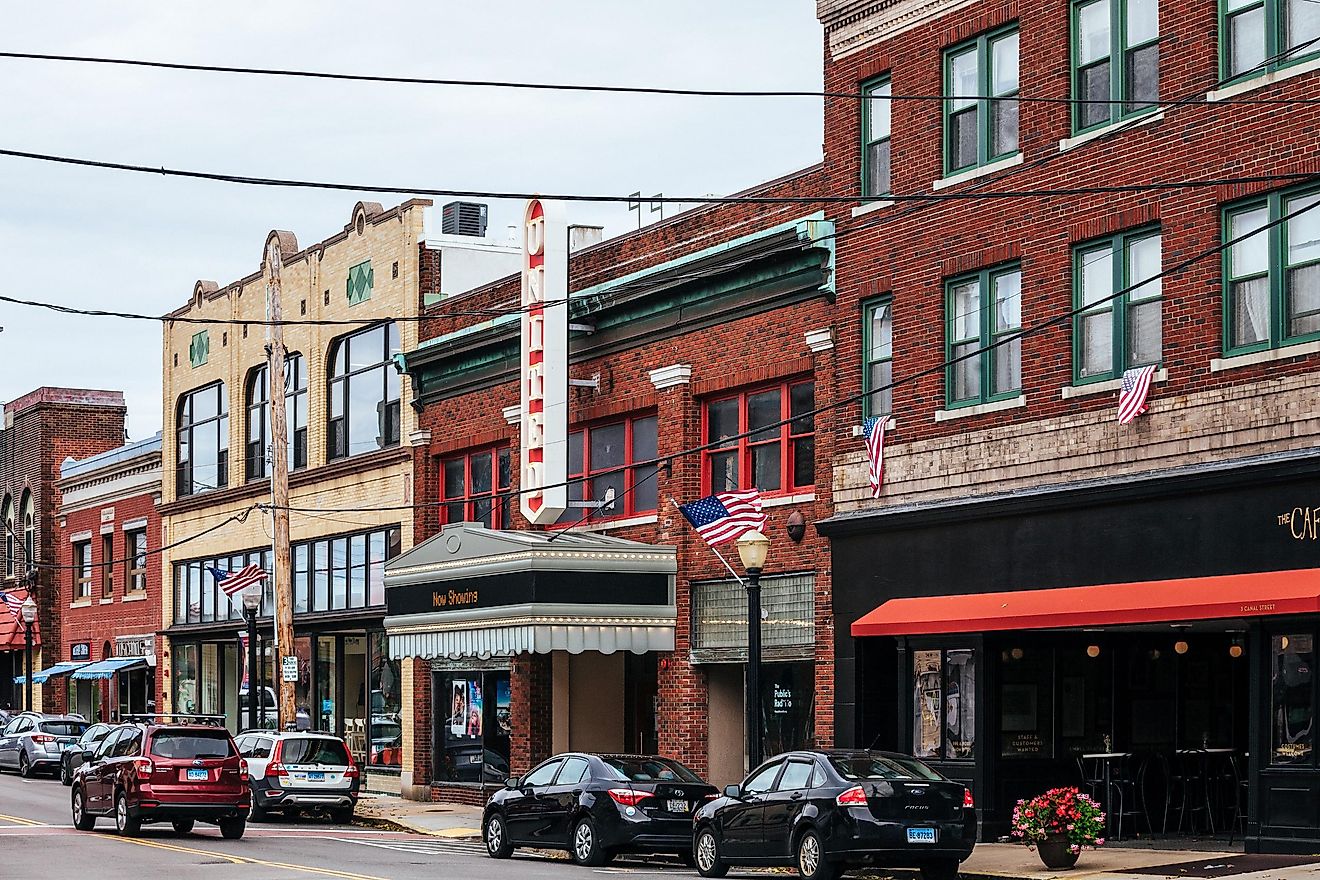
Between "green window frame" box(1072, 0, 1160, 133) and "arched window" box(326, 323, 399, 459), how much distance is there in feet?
65.1

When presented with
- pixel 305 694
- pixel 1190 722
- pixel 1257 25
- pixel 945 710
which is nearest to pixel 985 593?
pixel 945 710

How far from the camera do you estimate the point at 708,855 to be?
23.3 metres

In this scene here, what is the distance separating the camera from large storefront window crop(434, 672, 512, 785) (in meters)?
37.4

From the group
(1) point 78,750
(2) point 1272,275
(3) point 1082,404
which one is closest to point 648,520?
(3) point 1082,404

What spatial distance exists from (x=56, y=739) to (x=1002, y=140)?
33.0m

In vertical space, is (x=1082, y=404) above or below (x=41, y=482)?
above

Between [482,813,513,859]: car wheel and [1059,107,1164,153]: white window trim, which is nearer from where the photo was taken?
[1059,107,1164,153]: white window trim

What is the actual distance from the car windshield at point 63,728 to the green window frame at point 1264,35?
1440 inches

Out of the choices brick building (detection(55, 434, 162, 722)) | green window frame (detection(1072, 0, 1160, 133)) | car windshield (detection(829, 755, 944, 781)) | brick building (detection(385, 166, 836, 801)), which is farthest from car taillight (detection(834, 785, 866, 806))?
brick building (detection(55, 434, 162, 722))

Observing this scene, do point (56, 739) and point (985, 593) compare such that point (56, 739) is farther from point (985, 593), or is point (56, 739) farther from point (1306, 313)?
point (1306, 313)

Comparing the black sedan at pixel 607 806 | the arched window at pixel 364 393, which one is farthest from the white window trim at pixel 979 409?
the arched window at pixel 364 393

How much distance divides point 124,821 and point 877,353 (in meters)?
13.1

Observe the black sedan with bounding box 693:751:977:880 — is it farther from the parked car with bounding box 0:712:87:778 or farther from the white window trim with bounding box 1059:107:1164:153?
the parked car with bounding box 0:712:87:778

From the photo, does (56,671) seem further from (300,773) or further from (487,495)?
(487,495)
